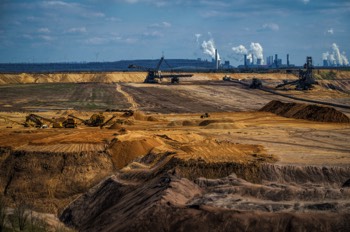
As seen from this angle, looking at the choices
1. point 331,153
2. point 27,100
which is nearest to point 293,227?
point 331,153

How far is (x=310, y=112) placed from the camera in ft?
179

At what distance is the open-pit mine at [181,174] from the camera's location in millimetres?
18781

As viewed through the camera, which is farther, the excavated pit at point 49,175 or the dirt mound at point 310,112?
the dirt mound at point 310,112

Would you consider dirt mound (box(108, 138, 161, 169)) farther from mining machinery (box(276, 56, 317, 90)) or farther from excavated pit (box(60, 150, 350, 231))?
mining machinery (box(276, 56, 317, 90))

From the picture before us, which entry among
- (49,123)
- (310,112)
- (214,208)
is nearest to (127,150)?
(214,208)

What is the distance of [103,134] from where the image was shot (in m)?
38.6

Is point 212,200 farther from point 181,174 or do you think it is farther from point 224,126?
point 224,126

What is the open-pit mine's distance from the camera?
61.6 feet

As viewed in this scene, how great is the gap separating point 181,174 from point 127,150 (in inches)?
305

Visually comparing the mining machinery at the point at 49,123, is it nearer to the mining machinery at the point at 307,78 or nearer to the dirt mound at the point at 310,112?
the dirt mound at the point at 310,112

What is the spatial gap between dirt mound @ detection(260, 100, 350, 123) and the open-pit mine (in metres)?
0.15

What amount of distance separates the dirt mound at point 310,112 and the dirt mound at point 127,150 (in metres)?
22.6

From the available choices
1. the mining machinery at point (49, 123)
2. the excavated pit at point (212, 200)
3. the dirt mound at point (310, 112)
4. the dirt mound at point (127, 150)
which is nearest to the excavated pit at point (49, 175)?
the dirt mound at point (127, 150)

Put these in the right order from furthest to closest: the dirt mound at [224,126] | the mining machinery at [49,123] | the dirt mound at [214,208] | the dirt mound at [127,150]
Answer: the dirt mound at [224,126] < the mining machinery at [49,123] < the dirt mound at [127,150] < the dirt mound at [214,208]
